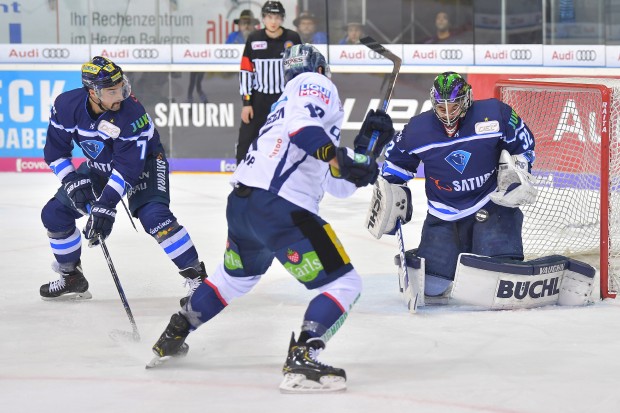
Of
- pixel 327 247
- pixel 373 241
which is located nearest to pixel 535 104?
pixel 373 241

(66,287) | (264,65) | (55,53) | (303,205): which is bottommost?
(66,287)

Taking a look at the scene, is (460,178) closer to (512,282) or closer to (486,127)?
(486,127)

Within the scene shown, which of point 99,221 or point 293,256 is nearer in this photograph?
point 293,256

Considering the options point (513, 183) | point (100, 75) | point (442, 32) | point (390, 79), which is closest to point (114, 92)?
point (100, 75)

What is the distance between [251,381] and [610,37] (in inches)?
238

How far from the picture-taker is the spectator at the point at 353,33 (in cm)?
918

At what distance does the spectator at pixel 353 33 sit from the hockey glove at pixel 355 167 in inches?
231

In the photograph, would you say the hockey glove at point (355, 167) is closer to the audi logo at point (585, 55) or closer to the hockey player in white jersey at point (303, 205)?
the hockey player in white jersey at point (303, 205)

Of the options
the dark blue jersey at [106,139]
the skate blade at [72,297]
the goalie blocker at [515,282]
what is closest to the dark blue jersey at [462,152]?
the goalie blocker at [515,282]

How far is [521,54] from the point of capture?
8.96 metres

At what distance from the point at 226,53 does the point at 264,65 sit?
1506mm

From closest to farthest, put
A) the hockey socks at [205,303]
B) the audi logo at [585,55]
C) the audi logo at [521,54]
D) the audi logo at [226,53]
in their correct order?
the hockey socks at [205,303] → the audi logo at [585,55] → the audi logo at [521,54] → the audi logo at [226,53]

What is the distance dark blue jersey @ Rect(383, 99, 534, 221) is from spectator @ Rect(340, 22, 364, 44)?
4.43 meters

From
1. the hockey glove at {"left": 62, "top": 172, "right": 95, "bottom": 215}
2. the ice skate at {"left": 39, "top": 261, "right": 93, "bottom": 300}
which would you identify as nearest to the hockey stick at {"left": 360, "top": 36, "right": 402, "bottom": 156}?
the hockey glove at {"left": 62, "top": 172, "right": 95, "bottom": 215}
